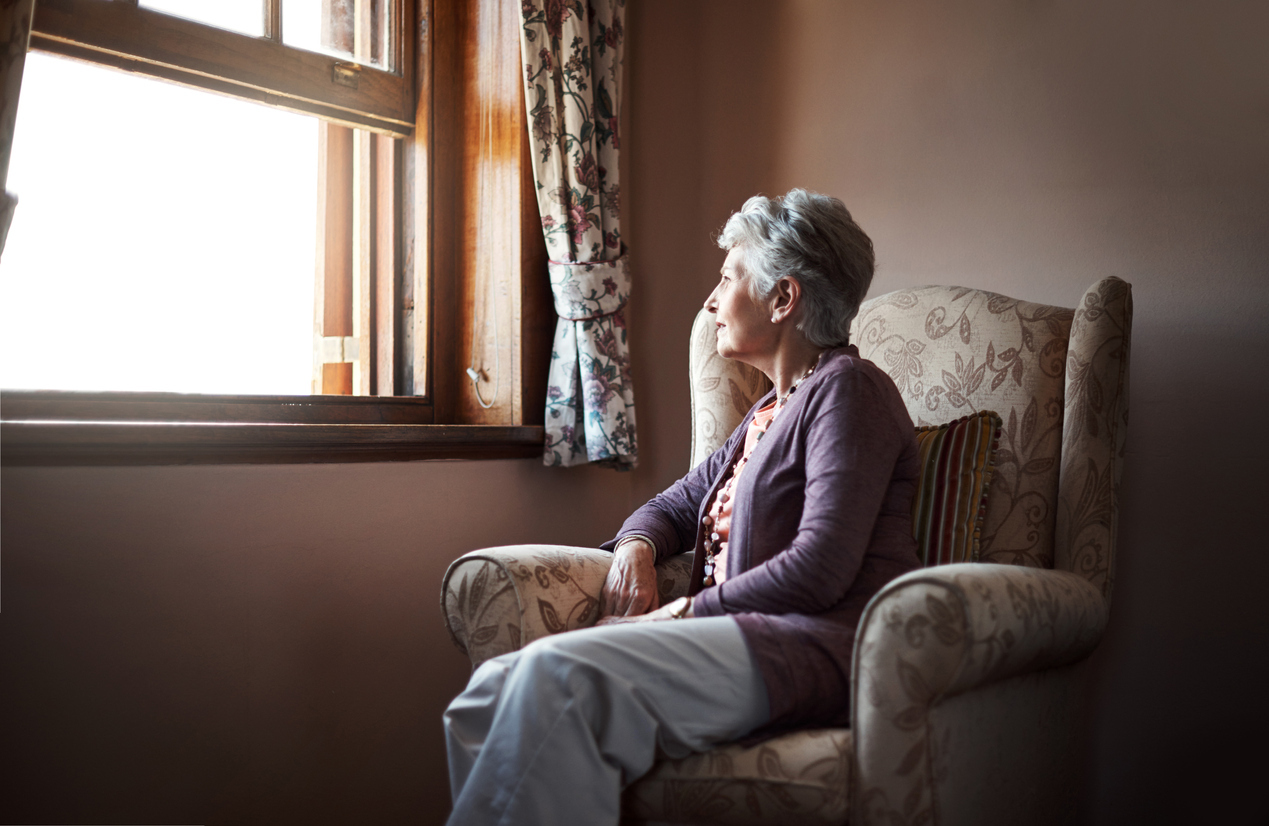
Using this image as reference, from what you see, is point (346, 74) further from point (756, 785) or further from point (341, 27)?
point (756, 785)

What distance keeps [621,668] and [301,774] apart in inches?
34.4

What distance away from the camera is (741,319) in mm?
1474

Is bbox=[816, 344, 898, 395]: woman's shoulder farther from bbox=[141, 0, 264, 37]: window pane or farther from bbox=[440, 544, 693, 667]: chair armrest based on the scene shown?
bbox=[141, 0, 264, 37]: window pane

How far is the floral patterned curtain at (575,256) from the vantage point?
1.95 metres

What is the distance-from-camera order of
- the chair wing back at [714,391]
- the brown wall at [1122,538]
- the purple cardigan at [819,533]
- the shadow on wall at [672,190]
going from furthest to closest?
the shadow on wall at [672,190] → the chair wing back at [714,391] → the brown wall at [1122,538] → the purple cardigan at [819,533]

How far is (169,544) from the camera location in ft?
4.71

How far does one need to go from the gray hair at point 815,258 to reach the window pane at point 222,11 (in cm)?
108

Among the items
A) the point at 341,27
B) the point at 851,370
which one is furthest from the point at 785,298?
the point at 341,27

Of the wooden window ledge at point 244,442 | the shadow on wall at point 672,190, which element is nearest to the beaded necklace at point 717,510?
the wooden window ledge at point 244,442

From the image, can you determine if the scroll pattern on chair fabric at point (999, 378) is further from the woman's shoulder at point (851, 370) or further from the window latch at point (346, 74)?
the window latch at point (346, 74)

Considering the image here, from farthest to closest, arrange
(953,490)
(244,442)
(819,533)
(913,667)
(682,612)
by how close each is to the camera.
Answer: (244,442) < (953,490) < (682,612) < (819,533) < (913,667)

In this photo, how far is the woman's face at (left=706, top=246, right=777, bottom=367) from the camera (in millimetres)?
1464

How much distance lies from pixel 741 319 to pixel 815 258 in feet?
0.51

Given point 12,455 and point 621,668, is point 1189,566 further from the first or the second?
point 12,455
